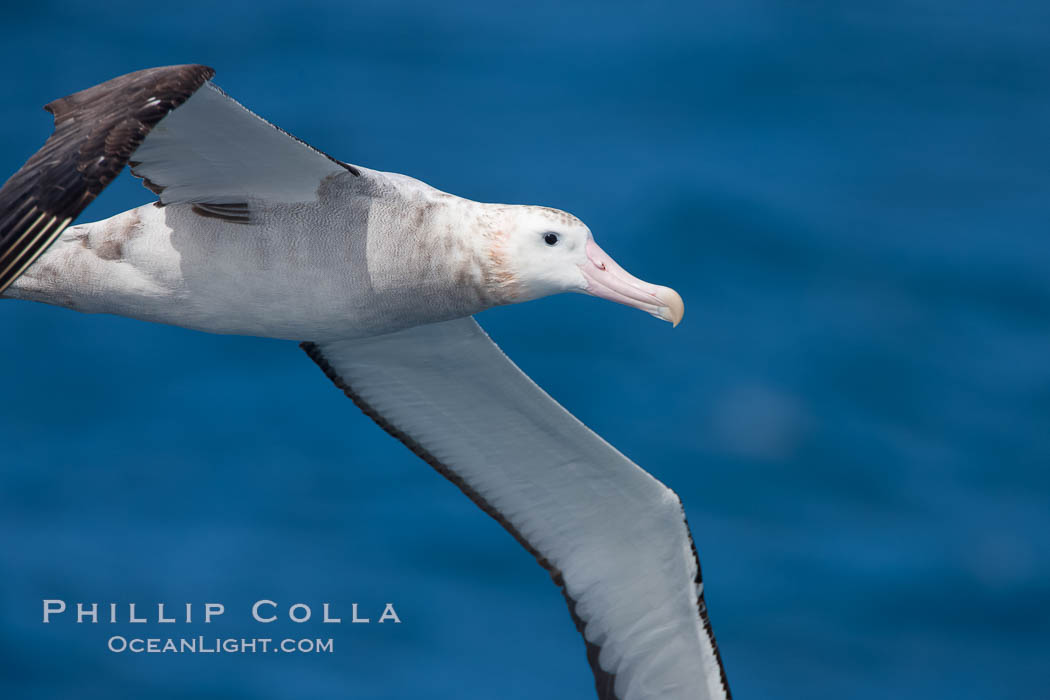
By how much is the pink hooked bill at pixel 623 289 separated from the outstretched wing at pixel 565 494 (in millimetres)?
1475

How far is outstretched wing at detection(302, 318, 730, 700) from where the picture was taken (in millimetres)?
10125

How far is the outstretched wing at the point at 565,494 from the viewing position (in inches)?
399

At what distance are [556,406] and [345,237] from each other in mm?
2038

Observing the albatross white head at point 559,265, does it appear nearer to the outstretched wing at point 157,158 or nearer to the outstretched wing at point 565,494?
the outstretched wing at point 157,158

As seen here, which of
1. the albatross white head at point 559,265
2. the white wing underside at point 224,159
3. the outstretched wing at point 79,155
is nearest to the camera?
the outstretched wing at point 79,155

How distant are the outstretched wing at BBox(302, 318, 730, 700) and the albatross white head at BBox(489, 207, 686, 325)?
148 cm

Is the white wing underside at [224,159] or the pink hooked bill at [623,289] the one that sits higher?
the white wing underside at [224,159]

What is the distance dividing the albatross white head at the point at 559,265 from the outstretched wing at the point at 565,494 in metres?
1.48

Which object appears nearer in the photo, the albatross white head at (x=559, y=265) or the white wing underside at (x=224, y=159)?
the white wing underside at (x=224, y=159)

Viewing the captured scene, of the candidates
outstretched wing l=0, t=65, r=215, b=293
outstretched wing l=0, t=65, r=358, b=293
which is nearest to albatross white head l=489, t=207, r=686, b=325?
outstretched wing l=0, t=65, r=358, b=293

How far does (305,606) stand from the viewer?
47.4 feet

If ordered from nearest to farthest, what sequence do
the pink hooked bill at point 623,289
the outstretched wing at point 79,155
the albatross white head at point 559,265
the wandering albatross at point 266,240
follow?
the outstretched wing at point 79,155, the wandering albatross at point 266,240, the albatross white head at point 559,265, the pink hooked bill at point 623,289

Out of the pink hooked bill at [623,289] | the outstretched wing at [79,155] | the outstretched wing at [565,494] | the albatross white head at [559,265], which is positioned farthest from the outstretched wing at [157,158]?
the outstretched wing at [565,494]

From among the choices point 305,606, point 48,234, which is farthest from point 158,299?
point 305,606
